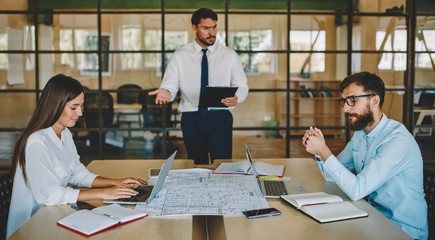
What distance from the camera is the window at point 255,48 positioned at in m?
4.67

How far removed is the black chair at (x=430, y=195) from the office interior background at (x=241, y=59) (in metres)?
2.44

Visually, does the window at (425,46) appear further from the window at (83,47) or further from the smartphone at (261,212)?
the smartphone at (261,212)

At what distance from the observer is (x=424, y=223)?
2021mm

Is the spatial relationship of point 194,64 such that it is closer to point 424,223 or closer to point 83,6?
point 83,6

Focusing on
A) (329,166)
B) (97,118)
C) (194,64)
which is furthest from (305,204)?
(97,118)

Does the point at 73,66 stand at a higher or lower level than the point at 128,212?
higher

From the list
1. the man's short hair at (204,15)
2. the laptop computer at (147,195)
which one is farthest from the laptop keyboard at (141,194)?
the man's short hair at (204,15)

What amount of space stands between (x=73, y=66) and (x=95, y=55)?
0.84ft

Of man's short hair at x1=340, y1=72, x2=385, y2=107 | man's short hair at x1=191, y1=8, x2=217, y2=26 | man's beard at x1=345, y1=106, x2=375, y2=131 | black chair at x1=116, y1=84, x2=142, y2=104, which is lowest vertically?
man's beard at x1=345, y1=106, x2=375, y2=131

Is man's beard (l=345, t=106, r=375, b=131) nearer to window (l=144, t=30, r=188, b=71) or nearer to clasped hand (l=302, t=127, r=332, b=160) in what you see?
clasped hand (l=302, t=127, r=332, b=160)

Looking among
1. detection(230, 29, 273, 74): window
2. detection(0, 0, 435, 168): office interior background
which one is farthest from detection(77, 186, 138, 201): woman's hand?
detection(230, 29, 273, 74): window

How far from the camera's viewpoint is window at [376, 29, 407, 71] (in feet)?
15.5

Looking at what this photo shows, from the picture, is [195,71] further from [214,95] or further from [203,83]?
[214,95]

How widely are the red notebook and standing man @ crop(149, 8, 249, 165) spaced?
173cm
